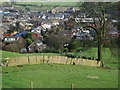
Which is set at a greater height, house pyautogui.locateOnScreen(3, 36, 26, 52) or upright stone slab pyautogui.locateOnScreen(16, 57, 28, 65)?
upright stone slab pyautogui.locateOnScreen(16, 57, 28, 65)

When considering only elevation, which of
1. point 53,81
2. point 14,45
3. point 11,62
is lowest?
point 14,45

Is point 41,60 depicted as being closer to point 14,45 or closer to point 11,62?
point 11,62

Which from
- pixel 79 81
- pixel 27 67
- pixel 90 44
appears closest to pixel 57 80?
pixel 79 81

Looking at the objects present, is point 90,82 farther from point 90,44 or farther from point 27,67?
point 90,44

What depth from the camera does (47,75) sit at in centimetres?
966

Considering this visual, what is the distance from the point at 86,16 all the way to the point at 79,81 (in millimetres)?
6999

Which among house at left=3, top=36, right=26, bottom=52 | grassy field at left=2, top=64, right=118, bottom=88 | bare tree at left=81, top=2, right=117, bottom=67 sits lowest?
house at left=3, top=36, right=26, bottom=52

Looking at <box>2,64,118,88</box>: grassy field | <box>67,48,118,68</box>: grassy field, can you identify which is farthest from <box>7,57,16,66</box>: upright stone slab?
<box>67,48,118,68</box>: grassy field

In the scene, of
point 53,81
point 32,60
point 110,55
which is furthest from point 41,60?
point 110,55

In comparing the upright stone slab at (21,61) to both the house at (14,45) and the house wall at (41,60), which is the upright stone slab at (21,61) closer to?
the house wall at (41,60)

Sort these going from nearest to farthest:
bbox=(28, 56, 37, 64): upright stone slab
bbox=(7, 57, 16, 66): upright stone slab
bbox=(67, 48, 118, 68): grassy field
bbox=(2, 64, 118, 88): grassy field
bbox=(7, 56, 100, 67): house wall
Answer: bbox=(2, 64, 118, 88): grassy field
bbox=(7, 57, 16, 66): upright stone slab
bbox=(7, 56, 100, 67): house wall
bbox=(28, 56, 37, 64): upright stone slab
bbox=(67, 48, 118, 68): grassy field

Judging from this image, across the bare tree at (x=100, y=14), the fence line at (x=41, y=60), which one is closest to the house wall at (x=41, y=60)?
the fence line at (x=41, y=60)

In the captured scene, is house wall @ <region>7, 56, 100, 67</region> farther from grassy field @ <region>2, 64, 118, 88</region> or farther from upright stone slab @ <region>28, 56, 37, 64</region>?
grassy field @ <region>2, 64, 118, 88</region>

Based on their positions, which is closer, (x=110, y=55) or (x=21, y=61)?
(x=21, y=61)
